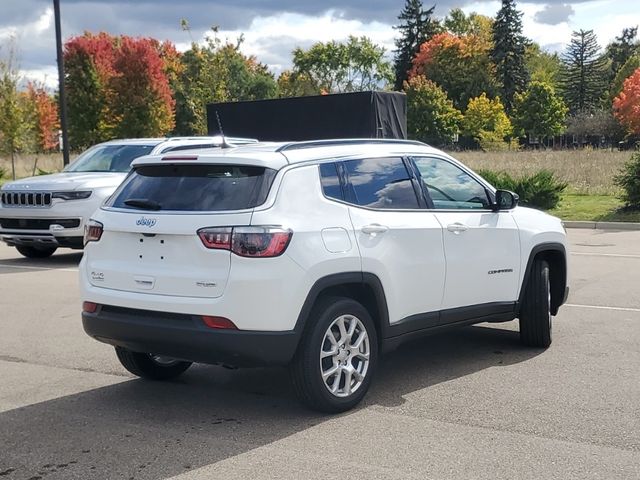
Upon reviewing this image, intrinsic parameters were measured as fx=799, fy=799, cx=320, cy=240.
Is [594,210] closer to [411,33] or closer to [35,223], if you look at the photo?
[35,223]

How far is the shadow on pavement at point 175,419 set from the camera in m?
4.50

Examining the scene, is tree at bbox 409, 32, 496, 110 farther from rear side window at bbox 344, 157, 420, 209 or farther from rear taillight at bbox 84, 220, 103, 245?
rear taillight at bbox 84, 220, 103, 245

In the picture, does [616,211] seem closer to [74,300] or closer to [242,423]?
[74,300]

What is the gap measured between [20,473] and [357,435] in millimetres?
1933

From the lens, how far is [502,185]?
20.9 meters

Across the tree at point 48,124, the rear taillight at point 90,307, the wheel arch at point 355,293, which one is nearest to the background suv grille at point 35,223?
the rear taillight at point 90,307

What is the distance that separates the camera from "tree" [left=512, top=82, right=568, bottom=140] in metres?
71.9

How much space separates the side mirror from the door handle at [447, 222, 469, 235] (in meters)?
0.52

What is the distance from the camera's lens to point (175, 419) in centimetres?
526

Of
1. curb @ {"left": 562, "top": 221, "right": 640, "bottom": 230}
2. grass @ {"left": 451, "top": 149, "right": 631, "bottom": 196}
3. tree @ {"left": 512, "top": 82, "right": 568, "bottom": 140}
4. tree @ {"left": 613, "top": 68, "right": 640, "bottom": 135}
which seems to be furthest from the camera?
tree @ {"left": 512, "top": 82, "right": 568, "bottom": 140}

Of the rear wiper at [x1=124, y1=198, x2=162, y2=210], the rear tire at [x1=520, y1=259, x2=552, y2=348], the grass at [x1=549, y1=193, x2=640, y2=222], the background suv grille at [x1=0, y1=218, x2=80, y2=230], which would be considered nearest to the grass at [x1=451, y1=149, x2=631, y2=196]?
Result: the grass at [x1=549, y1=193, x2=640, y2=222]

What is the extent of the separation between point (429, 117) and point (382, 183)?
64728 mm

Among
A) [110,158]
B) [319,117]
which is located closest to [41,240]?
[110,158]

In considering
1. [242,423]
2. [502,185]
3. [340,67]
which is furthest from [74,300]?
[340,67]
